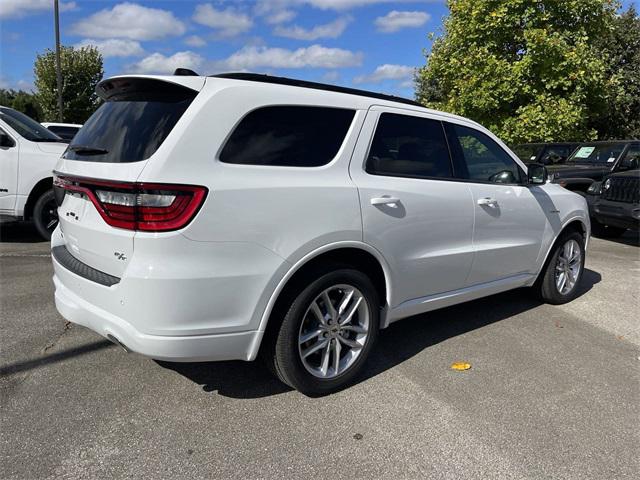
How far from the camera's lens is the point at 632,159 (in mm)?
9938

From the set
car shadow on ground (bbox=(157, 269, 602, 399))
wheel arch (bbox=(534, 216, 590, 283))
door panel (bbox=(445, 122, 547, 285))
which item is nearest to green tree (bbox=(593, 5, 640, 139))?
wheel arch (bbox=(534, 216, 590, 283))

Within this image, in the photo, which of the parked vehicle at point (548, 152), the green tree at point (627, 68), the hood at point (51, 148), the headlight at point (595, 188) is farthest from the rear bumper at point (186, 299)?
the green tree at point (627, 68)

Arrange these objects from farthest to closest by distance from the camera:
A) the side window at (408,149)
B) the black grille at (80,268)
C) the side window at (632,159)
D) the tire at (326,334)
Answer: the side window at (632,159) → the side window at (408,149) → the tire at (326,334) → the black grille at (80,268)

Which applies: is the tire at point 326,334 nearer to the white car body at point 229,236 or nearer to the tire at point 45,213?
the white car body at point 229,236

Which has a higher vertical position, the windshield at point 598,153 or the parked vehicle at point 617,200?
the windshield at point 598,153

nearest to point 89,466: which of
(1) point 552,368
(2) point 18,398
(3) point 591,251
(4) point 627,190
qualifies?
(2) point 18,398

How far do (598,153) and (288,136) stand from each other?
31.6 feet

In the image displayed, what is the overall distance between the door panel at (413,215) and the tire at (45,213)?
5.25 metres

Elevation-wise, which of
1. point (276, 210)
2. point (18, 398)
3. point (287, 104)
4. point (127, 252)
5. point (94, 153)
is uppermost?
point (287, 104)

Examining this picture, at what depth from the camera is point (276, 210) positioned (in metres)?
2.73

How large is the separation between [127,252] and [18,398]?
1261 millimetres

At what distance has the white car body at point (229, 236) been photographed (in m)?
2.52

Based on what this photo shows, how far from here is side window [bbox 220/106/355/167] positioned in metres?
2.73

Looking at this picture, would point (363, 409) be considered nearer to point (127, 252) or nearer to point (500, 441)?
point (500, 441)
